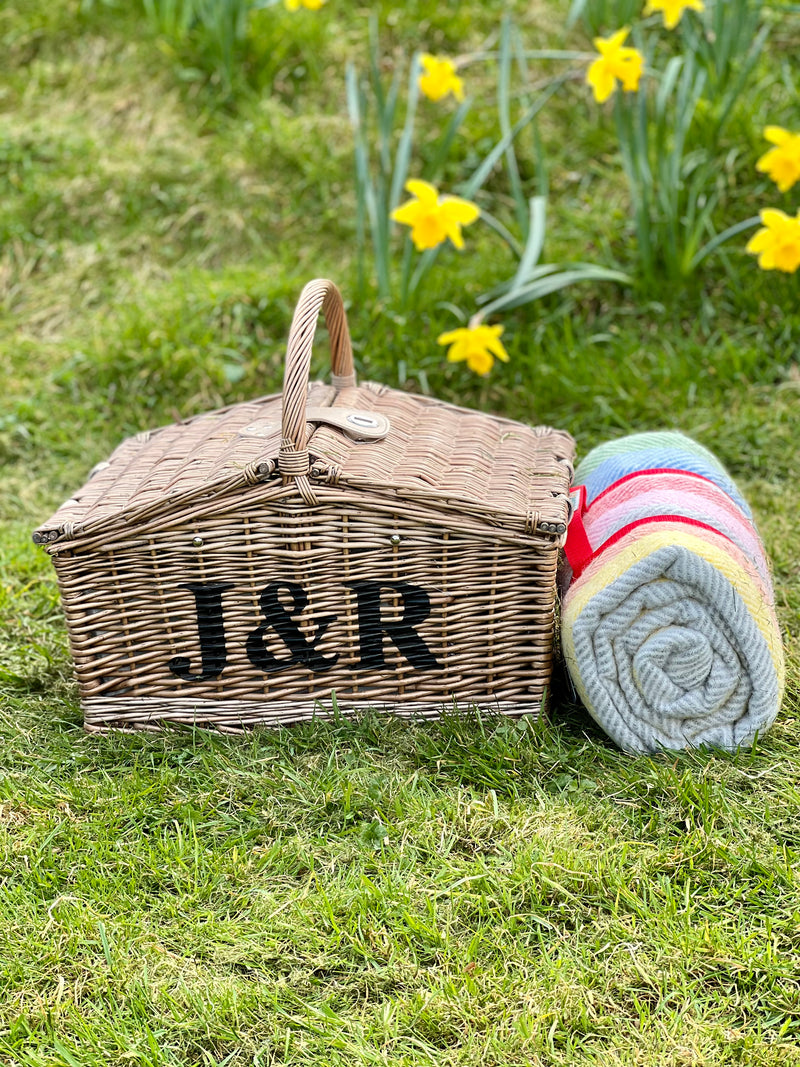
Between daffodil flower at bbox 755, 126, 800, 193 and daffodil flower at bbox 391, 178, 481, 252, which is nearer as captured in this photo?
daffodil flower at bbox 391, 178, 481, 252

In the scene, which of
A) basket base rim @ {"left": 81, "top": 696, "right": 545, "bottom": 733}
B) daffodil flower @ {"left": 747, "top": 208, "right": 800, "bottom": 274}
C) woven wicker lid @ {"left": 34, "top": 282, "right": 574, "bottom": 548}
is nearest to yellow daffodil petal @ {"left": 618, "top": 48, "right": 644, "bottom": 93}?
daffodil flower @ {"left": 747, "top": 208, "right": 800, "bottom": 274}

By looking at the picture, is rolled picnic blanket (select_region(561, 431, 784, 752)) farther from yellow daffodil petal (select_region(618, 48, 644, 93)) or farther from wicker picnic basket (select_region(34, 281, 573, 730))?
yellow daffodil petal (select_region(618, 48, 644, 93))

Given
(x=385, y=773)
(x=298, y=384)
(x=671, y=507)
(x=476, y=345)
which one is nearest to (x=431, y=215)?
(x=476, y=345)

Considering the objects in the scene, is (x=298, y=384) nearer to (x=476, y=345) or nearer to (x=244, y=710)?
(x=244, y=710)

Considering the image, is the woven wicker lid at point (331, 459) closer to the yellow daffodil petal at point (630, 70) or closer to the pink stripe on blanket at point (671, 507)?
the pink stripe on blanket at point (671, 507)

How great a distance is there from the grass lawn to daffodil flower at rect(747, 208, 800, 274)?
1.14 ft

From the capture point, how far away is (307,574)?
1.98 metres

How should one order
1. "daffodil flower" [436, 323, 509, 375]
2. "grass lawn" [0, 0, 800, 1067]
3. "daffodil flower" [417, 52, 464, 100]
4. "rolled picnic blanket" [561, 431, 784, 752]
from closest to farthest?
1. "grass lawn" [0, 0, 800, 1067]
2. "rolled picnic blanket" [561, 431, 784, 752]
3. "daffodil flower" [436, 323, 509, 375]
4. "daffodil flower" [417, 52, 464, 100]

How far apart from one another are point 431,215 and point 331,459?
1.21 meters

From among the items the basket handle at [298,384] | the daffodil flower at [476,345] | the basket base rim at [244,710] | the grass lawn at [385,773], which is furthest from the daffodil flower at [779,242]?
the basket base rim at [244,710]

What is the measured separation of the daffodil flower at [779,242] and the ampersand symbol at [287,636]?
1.78m

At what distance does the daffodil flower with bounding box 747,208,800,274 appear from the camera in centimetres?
295

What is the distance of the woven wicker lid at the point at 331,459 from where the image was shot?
1.91 metres

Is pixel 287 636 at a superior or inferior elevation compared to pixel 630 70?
inferior
